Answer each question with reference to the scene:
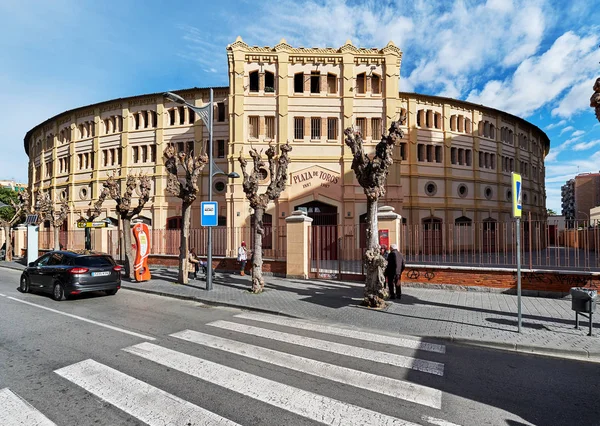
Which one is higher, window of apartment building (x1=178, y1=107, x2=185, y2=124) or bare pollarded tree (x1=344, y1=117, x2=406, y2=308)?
window of apartment building (x1=178, y1=107, x2=185, y2=124)

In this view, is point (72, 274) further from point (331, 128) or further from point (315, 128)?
point (331, 128)

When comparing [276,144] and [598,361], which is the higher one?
[276,144]

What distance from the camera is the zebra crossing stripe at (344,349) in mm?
5336

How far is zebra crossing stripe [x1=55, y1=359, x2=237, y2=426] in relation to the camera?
3.69 meters

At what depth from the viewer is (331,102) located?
77.9 ft

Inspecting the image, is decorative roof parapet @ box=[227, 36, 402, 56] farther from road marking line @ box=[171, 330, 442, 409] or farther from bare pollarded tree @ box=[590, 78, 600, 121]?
road marking line @ box=[171, 330, 442, 409]

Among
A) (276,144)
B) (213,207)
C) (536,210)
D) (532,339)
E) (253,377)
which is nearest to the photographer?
(253,377)

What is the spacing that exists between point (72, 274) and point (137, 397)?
7.60 meters

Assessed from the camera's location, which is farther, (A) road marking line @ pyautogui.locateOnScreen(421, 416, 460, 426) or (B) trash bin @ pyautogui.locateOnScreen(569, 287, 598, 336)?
(B) trash bin @ pyautogui.locateOnScreen(569, 287, 598, 336)

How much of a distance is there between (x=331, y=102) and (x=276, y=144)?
4.84 meters

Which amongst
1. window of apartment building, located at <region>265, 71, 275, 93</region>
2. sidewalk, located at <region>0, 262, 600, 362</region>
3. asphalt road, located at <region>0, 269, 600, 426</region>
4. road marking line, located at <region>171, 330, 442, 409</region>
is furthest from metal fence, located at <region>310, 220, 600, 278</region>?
window of apartment building, located at <region>265, 71, 275, 93</region>

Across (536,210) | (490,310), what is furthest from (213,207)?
(536,210)

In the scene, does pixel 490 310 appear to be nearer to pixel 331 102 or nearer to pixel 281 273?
pixel 281 273

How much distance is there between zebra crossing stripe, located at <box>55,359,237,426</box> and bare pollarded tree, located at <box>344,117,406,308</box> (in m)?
6.22
